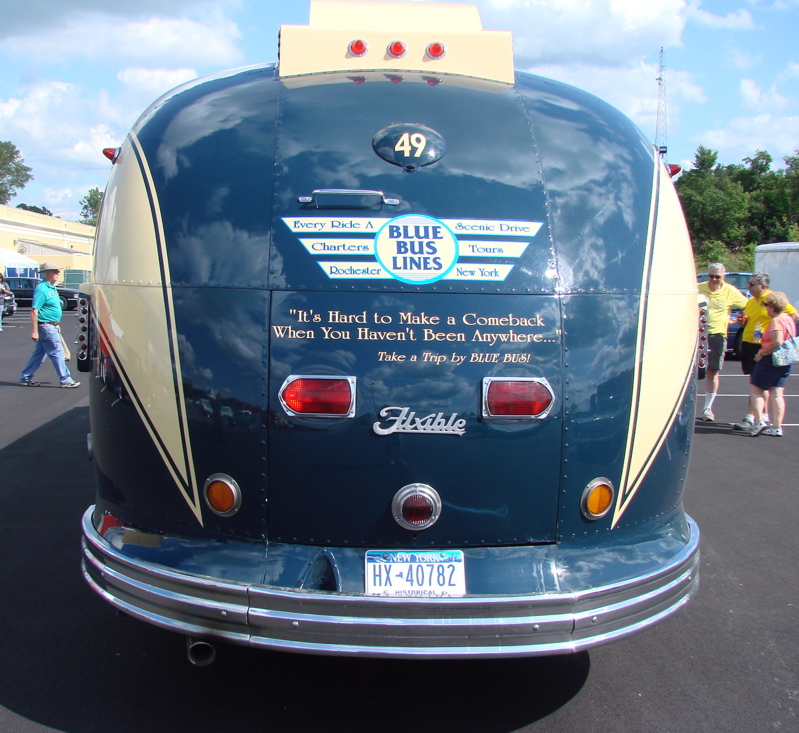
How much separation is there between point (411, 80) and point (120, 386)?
6.18 feet

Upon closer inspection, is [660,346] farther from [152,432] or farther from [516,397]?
[152,432]

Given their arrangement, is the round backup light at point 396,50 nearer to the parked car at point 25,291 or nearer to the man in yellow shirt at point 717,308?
the man in yellow shirt at point 717,308

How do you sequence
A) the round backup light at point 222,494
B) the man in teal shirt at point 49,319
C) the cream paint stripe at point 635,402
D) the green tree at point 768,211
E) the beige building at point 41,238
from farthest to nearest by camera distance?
the beige building at point 41,238 → the green tree at point 768,211 → the man in teal shirt at point 49,319 → the cream paint stripe at point 635,402 → the round backup light at point 222,494

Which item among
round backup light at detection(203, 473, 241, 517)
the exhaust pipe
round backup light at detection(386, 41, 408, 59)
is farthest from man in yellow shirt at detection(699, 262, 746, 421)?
the exhaust pipe

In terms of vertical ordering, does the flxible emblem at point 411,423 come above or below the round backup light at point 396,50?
below

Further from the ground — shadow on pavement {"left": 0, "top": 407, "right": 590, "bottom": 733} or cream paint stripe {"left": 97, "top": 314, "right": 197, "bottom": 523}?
cream paint stripe {"left": 97, "top": 314, "right": 197, "bottom": 523}

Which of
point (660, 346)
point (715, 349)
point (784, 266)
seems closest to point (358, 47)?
point (660, 346)

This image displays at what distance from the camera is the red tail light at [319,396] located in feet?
9.23

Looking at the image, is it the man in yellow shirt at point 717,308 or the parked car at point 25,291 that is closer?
the man in yellow shirt at point 717,308

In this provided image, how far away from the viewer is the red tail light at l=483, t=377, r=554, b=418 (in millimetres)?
2848

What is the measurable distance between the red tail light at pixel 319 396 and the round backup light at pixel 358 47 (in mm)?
1652

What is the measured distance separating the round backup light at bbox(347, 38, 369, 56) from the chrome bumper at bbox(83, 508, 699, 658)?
243cm

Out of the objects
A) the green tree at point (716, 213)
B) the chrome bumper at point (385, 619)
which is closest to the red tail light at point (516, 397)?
the chrome bumper at point (385, 619)

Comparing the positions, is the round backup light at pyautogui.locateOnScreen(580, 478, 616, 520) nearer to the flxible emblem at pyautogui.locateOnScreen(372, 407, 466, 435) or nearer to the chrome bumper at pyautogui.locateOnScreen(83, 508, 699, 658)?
the chrome bumper at pyautogui.locateOnScreen(83, 508, 699, 658)
